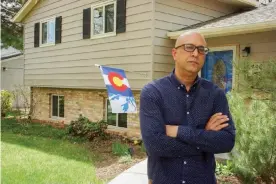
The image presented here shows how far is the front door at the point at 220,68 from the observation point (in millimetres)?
8992

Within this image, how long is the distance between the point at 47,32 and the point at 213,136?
12.2 meters

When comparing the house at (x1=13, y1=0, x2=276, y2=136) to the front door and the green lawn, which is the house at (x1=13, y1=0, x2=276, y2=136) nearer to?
the front door

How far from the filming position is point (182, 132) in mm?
2344

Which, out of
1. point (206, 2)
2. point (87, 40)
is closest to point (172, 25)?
point (206, 2)

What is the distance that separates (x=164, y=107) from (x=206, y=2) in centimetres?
851

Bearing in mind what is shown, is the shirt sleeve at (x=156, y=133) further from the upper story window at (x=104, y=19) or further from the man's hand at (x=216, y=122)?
the upper story window at (x=104, y=19)

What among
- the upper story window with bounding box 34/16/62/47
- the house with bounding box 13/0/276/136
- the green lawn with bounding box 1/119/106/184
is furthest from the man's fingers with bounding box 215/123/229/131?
the upper story window with bounding box 34/16/62/47

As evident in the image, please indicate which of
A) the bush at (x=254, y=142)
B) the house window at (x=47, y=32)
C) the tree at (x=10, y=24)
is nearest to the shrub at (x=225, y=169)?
the bush at (x=254, y=142)

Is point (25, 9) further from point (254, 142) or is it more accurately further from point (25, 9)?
point (254, 142)

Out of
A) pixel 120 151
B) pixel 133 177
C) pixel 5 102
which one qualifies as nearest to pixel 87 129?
pixel 120 151

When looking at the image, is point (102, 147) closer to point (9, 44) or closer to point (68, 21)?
point (68, 21)

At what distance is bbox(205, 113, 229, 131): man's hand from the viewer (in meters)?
2.47

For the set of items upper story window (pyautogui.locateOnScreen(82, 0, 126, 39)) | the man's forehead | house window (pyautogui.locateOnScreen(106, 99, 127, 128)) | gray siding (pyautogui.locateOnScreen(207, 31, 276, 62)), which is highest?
upper story window (pyautogui.locateOnScreen(82, 0, 126, 39))

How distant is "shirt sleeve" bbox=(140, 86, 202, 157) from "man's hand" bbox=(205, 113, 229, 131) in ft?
0.72
